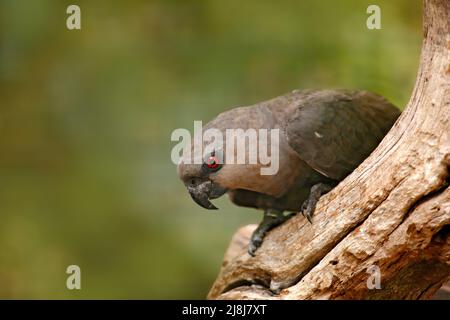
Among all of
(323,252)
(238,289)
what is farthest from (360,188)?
(238,289)

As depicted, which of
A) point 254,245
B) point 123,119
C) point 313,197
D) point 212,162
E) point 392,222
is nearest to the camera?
point 392,222

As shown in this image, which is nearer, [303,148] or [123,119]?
[303,148]

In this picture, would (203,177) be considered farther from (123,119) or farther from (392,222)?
(123,119)

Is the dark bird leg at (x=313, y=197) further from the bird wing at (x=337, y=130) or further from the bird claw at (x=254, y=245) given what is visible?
the bird claw at (x=254, y=245)

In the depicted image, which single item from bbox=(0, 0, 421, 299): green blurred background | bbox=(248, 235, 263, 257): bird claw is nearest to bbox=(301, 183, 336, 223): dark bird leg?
bbox=(248, 235, 263, 257): bird claw

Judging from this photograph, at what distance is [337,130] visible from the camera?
446 cm


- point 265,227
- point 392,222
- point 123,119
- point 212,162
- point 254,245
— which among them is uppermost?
point 123,119

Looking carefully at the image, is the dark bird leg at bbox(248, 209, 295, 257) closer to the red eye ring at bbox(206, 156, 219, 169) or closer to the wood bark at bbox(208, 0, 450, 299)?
the wood bark at bbox(208, 0, 450, 299)

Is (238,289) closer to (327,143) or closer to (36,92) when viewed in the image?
(327,143)

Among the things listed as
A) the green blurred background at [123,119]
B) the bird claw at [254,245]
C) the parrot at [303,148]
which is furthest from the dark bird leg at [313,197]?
the green blurred background at [123,119]

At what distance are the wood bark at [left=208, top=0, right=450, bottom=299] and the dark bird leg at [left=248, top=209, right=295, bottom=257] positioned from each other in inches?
7.9

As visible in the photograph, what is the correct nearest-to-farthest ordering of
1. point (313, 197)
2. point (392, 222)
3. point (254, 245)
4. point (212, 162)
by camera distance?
point (392, 222) < point (313, 197) < point (212, 162) < point (254, 245)

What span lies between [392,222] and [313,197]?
774 mm

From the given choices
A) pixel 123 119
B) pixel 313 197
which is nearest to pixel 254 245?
pixel 313 197
